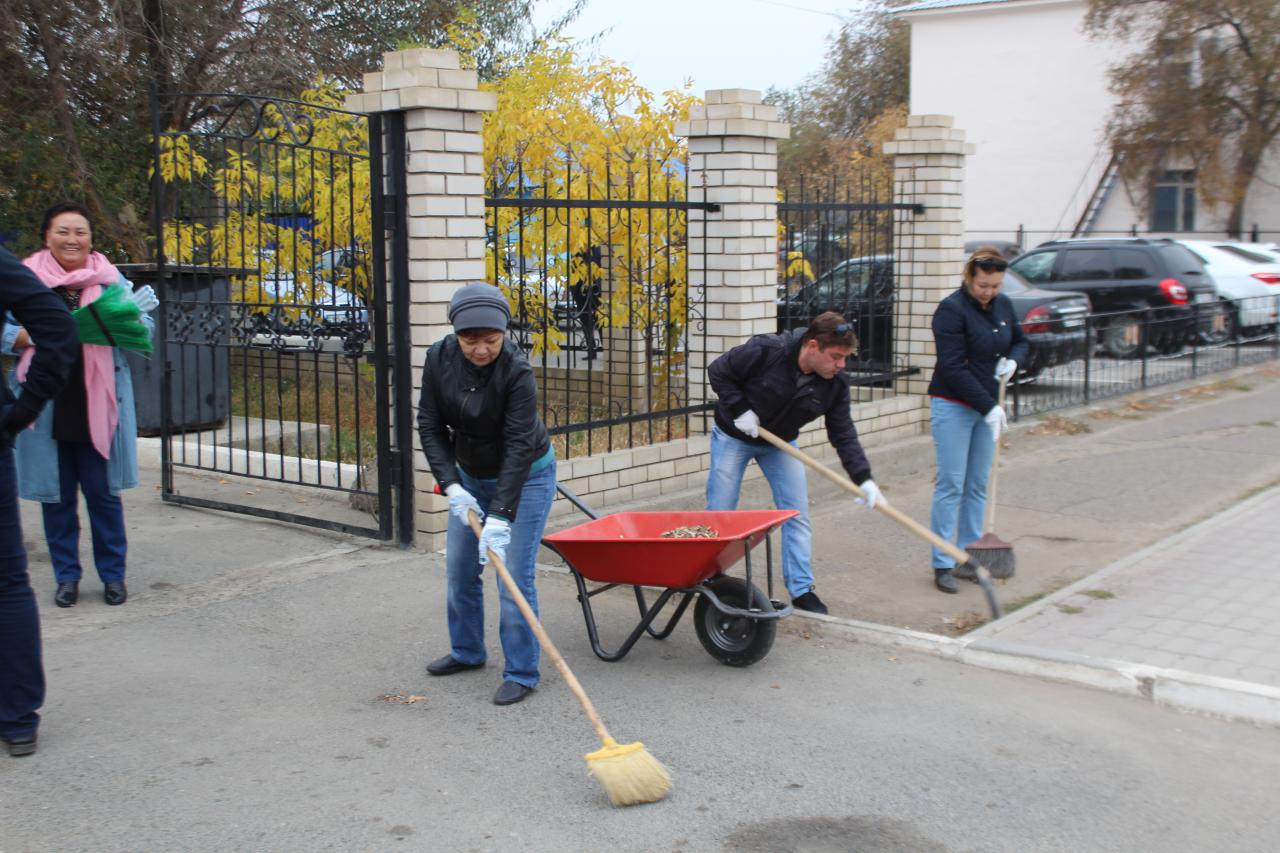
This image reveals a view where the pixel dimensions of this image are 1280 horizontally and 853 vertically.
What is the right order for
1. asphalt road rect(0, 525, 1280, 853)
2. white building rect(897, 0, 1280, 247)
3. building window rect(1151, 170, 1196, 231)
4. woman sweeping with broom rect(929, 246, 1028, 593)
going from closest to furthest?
1. asphalt road rect(0, 525, 1280, 853)
2. woman sweeping with broom rect(929, 246, 1028, 593)
3. building window rect(1151, 170, 1196, 231)
4. white building rect(897, 0, 1280, 247)

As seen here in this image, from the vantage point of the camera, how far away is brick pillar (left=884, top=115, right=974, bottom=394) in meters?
10.8

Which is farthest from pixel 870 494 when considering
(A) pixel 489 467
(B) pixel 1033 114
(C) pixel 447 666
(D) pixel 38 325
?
(B) pixel 1033 114

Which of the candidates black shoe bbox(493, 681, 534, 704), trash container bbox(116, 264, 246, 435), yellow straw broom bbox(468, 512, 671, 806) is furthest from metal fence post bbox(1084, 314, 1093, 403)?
yellow straw broom bbox(468, 512, 671, 806)

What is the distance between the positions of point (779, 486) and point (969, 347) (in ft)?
4.40

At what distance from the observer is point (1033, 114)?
3350cm

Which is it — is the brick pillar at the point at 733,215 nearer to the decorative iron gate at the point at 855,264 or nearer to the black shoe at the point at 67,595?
the decorative iron gate at the point at 855,264

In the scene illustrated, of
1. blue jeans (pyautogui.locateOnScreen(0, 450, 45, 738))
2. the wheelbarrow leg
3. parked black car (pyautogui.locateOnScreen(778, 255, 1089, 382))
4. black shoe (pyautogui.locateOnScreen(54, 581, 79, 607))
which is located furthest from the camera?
parked black car (pyautogui.locateOnScreen(778, 255, 1089, 382))

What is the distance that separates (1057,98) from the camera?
3312cm

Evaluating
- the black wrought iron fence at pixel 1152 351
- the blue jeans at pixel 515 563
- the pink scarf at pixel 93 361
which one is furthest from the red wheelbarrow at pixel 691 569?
the black wrought iron fence at pixel 1152 351

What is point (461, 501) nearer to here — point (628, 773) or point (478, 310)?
point (478, 310)

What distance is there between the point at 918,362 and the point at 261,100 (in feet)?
19.7

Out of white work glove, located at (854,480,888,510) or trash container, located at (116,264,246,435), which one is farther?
trash container, located at (116,264,246,435)

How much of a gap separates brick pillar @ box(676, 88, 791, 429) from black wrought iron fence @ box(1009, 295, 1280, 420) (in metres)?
3.77

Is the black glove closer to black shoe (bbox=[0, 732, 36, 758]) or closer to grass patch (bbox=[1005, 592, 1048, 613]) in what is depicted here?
black shoe (bbox=[0, 732, 36, 758])
